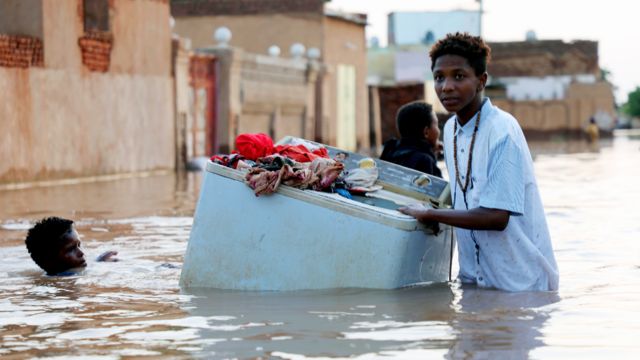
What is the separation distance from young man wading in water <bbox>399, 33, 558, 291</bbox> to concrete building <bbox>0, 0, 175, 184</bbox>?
11.4 meters

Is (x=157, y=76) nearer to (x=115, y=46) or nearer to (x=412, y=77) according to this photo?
(x=115, y=46)

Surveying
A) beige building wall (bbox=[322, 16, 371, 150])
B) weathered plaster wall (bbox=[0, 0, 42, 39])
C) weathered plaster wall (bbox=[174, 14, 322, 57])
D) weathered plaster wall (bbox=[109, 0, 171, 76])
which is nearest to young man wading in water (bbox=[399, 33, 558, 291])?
weathered plaster wall (bbox=[0, 0, 42, 39])

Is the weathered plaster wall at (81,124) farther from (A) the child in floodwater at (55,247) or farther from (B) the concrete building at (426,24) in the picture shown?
(B) the concrete building at (426,24)

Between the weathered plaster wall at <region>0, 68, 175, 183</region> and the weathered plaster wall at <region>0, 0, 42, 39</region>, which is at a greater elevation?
the weathered plaster wall at <region>0, 0, 42, 39</region>

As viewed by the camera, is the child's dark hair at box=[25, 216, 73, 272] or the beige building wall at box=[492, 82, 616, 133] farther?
the beige building wall at box=[492, 82, 616, 133]

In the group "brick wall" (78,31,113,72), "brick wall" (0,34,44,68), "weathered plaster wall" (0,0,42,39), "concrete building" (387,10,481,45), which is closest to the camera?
"brick wall" (0,34,44,68)

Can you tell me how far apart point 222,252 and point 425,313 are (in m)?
1.06

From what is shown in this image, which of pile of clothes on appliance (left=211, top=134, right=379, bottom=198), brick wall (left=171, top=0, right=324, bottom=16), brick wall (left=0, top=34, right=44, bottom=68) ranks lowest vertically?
pile of clothes on appliance (left=211, top=134, right=379, bottom=198)

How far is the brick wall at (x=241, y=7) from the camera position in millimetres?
33234

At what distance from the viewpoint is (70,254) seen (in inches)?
290

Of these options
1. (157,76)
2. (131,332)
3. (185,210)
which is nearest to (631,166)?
(157,76)

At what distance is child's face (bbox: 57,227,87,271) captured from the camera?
24.1 ft

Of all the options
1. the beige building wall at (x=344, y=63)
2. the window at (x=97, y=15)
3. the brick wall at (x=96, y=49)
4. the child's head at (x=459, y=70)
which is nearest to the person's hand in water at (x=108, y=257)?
the child's head at (x=459, y=70)

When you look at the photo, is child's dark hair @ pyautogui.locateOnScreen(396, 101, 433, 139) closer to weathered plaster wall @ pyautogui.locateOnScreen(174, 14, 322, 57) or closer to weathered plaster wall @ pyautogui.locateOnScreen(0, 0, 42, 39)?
weathered plaster wall @ pyautogui.locateOnScreen(0, 0, 42, 39)
